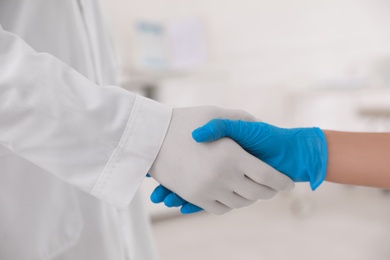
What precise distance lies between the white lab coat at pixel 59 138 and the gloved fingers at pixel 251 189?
167mm

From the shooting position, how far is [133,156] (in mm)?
739

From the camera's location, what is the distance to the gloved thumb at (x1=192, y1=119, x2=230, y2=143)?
0.73m

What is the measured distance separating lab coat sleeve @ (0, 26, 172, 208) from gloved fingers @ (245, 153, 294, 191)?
0.55 ft

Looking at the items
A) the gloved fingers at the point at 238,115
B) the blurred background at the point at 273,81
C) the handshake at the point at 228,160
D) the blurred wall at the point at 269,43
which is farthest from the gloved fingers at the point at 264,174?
the blurred wall at the point at 269,43

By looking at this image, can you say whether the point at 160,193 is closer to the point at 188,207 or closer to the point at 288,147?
the point at 188,207

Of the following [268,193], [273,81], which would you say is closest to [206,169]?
[268,193]

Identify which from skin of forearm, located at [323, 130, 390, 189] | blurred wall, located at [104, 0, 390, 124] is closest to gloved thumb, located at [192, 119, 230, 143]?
skin of forearm, located at [323, 130, 390, 189]

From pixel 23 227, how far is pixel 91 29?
1.56 ft

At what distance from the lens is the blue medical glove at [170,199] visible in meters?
0.82

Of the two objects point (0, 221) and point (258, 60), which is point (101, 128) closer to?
point (0, 221)

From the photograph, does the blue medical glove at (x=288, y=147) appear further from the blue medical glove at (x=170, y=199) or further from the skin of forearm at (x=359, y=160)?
the blue medical glove at (x=170, y=199)

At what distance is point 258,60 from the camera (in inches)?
152

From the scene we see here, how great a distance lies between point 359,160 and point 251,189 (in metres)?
0.23

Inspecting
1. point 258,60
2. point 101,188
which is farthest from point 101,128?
point 258,60
